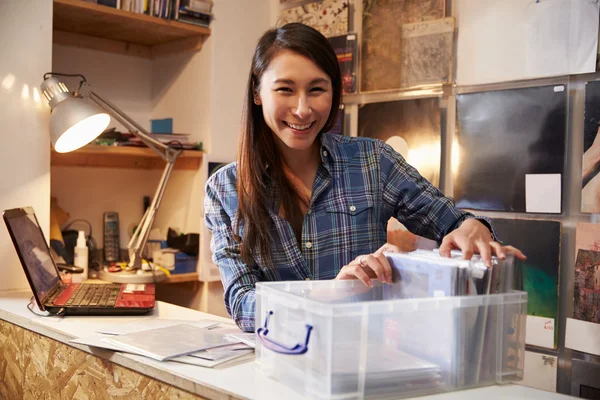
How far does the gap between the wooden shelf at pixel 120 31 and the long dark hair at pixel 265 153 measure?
117 cm

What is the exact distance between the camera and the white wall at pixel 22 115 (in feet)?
7.15

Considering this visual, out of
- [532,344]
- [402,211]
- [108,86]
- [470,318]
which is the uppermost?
[108,86]

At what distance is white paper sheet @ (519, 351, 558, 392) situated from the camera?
2.16 m

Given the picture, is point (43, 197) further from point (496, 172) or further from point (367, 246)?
point (496, 172)

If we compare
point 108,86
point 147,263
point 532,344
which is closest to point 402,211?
point 532,344

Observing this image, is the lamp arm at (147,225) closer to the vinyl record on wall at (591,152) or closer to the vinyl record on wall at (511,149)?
the vinyl record on wall at (511,149)

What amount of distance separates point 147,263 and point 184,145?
0.54m

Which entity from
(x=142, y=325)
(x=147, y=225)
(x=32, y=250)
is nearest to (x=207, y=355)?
(x=142, y=325)

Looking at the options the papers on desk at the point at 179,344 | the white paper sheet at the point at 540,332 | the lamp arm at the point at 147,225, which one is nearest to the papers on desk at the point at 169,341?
the papers on desk at the point at 179,344

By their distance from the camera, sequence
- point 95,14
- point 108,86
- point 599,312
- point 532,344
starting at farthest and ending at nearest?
point 108,86 < point 95,14 < point 532,344 < point 599,312

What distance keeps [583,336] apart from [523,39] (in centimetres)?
101

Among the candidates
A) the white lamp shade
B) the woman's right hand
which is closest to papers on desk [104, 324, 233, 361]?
the woman's right hand

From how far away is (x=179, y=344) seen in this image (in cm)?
128

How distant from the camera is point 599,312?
203 cm
